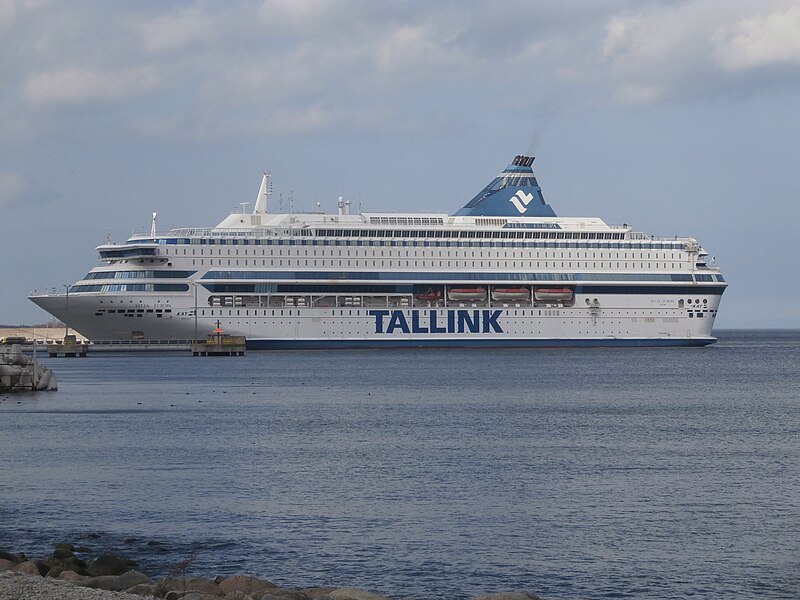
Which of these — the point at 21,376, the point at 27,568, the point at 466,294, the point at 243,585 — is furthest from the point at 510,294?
the point at 27,568

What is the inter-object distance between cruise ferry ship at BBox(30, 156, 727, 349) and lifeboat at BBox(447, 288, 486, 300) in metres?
0.09

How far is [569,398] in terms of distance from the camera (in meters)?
44.3

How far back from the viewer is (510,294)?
8062 cm

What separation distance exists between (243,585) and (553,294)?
67172 millimetres

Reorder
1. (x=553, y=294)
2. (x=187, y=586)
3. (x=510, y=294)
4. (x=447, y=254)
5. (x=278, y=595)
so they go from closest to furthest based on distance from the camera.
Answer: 1. (x=278, y=595)
2. (x=187, y=586)
3. (x=447, y=254)
4. (x=510, y=294)
5. (x=553, y=294)

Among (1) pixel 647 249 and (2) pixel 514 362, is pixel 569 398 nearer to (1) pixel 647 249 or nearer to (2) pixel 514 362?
(2) pixel 514 362

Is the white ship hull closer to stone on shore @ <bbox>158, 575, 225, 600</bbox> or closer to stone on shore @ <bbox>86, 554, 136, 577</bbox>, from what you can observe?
stone on shore @ <bbox>86, 554, 136, 577</bbox>

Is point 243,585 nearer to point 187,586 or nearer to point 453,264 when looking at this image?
point 187,586

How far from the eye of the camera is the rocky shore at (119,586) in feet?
43.2

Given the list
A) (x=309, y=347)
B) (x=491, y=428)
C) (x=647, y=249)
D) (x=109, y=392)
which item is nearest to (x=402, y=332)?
(x=309, y=347)

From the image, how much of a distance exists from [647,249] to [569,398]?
39959 mm

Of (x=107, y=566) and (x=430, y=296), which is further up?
(x=430, y=296)

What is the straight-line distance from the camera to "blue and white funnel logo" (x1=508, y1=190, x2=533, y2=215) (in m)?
85.1

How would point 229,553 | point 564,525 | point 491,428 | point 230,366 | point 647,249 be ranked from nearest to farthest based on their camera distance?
point 229,553, point 564,525, point 491,428, point 230,366, point 647,249
